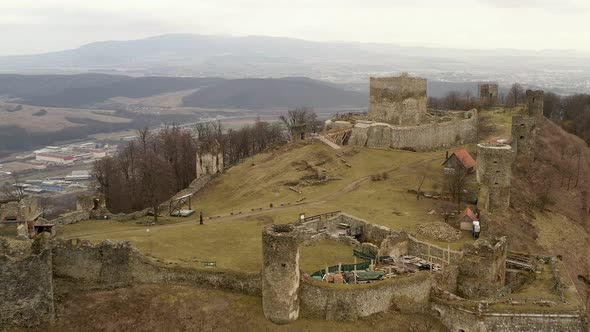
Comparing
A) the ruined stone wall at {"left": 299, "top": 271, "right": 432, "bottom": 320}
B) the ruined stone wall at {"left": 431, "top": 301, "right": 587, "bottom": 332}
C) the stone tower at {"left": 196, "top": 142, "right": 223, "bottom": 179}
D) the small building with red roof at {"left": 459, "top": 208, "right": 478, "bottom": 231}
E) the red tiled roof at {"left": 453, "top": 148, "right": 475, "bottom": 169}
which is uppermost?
the red tiled roof at {"left": 453, "top": 148, "right": 475, "bottom": 169}

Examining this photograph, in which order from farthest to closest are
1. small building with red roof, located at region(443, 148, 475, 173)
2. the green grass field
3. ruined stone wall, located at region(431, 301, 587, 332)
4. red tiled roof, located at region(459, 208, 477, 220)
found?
small building with red roof, located at region(443, 148, 475, 173)
red tiled roof, located at region(459, 208, 477, 220)
the green grass field
ruined stone wall, located at region(431, 301, 587, 332)

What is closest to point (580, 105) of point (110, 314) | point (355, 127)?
point (355, 127)

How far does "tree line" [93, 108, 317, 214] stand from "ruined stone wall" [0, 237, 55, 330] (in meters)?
17.3

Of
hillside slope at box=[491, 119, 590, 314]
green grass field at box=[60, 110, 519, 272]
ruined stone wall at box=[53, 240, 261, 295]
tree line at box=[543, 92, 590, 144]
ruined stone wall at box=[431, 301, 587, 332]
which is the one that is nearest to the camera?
ruined stone wall at box=[431, 301, 587, 332]

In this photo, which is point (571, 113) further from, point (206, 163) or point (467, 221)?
point (467, 221)

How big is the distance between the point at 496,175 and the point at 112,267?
29.3 m

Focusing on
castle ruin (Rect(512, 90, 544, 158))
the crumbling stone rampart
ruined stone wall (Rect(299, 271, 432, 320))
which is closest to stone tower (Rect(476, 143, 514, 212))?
castle ruin (Rect(512, 90, 544, 158))

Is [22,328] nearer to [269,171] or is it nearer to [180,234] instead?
[180,234]

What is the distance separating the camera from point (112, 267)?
31.0 meters

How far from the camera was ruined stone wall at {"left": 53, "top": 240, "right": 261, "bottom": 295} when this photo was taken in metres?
30.9

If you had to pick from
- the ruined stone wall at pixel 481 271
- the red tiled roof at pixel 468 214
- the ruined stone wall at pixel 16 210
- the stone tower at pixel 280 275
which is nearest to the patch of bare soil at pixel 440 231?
the red tiled roof at pixel 468 214

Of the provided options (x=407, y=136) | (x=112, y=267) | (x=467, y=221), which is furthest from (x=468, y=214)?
(x=112, y=267)

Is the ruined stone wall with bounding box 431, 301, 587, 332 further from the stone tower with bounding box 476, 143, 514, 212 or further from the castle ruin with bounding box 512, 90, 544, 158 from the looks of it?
the castle ruin with bounding box 512, 90, 544, 158

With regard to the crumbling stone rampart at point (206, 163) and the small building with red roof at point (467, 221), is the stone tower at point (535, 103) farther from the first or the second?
the crumbling stone rampart at point (206, 163)
